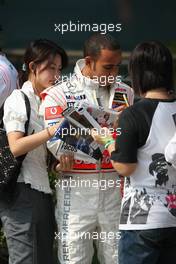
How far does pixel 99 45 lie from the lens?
3467mm

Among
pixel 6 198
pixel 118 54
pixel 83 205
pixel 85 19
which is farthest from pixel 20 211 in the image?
pixel 85 19

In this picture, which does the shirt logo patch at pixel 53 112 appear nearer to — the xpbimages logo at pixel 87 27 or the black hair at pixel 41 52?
the black hair at pixel 41 52

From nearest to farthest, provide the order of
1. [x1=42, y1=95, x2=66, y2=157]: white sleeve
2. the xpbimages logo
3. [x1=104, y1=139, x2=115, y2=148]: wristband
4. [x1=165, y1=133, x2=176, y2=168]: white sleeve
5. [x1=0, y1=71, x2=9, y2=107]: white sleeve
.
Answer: [x1=165, y1=133, x2=176, y2=168]: white sleeve → [x1=104, y1=139, x2=115, y2=148]: wristband → [x1=42, y1=95, x2=66, y2=157]: white sleeve → [x1=0, y1=71, x2=9, y2=107]: white sleeve → the xpbimages logo

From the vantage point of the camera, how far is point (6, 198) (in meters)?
3.51

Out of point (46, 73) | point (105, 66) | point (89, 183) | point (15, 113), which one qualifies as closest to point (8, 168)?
point (15, 113)

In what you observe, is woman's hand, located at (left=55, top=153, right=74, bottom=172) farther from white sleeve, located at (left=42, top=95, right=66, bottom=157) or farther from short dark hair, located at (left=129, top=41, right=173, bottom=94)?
short dark hair, located at (left=129, top=41, right=173, bottom=94)

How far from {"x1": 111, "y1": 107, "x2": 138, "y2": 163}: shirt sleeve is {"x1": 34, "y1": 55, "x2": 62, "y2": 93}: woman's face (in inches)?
30.8

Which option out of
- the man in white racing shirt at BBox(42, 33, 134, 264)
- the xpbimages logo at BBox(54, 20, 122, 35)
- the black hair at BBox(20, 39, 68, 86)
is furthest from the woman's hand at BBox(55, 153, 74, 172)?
the xpbimages logo at BBox(54, 20, 122, 35)

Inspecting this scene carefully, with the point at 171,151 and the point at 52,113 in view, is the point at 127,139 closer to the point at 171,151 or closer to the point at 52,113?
the point at 171,151

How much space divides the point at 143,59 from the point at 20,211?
1118mm

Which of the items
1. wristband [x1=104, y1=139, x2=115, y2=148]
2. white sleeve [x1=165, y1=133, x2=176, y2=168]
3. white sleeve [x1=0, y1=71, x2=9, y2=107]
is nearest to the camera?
white sleeve [x1=165, y1=133, x2=176, y2=168]

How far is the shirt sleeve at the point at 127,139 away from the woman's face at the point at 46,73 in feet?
2.56

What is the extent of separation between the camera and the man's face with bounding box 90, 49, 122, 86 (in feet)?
11.3

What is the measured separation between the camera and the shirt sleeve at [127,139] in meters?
2.87
